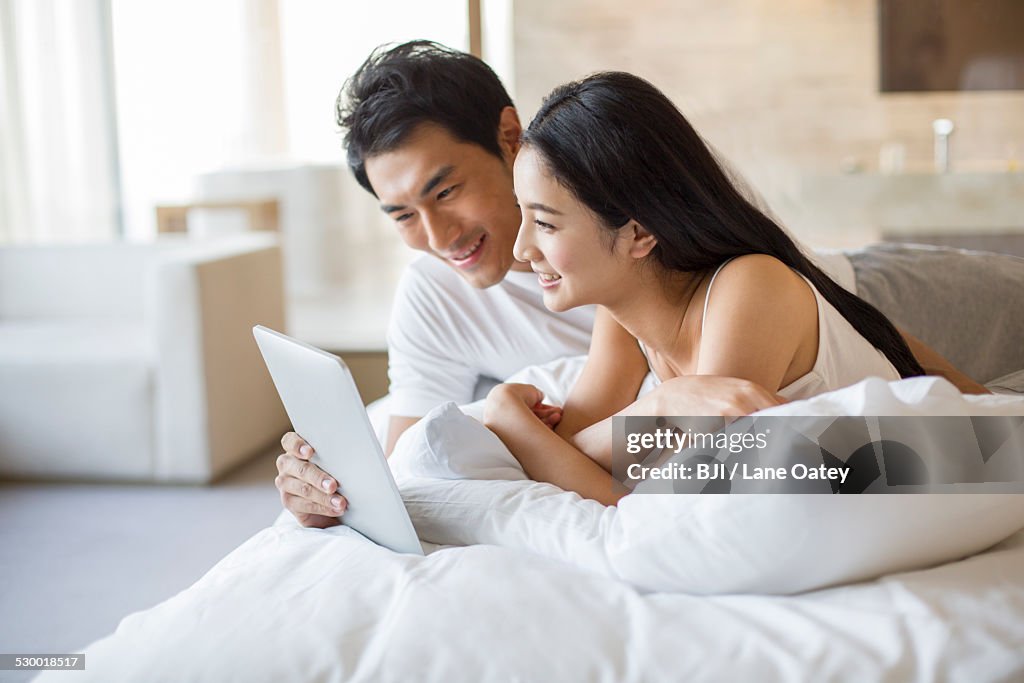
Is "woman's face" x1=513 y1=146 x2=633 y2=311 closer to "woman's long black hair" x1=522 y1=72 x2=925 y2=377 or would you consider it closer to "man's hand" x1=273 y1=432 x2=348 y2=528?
"woman's long black hair" x1=522 y1=72 x2=925 y2=377

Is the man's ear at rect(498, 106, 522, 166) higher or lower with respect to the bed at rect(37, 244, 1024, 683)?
higher

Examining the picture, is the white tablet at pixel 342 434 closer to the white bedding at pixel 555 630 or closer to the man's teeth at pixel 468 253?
the white bedding at pixel 555 630

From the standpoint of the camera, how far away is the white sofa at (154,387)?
317cm

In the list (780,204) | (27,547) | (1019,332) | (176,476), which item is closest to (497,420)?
(1019,332)

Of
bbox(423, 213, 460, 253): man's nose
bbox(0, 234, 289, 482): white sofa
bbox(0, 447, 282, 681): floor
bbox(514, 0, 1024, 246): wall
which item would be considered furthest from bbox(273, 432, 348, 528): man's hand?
bbox(514, 0, 1024, 246): wall

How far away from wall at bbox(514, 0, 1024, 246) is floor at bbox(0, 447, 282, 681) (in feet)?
6.60

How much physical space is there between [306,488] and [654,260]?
53 centimetres

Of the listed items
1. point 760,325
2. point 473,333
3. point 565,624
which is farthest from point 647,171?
point 473,333

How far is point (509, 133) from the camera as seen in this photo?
1.95 metres

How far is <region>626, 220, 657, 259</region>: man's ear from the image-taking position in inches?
51.6

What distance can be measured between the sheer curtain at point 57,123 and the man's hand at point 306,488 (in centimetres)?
339

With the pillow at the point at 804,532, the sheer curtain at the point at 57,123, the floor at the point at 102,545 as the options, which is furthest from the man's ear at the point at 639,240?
the sheer curtain at the point at 57,123

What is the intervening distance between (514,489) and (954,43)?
3.30m

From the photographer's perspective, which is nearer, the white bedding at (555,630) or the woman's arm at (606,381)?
the white bedding at (555,630)
